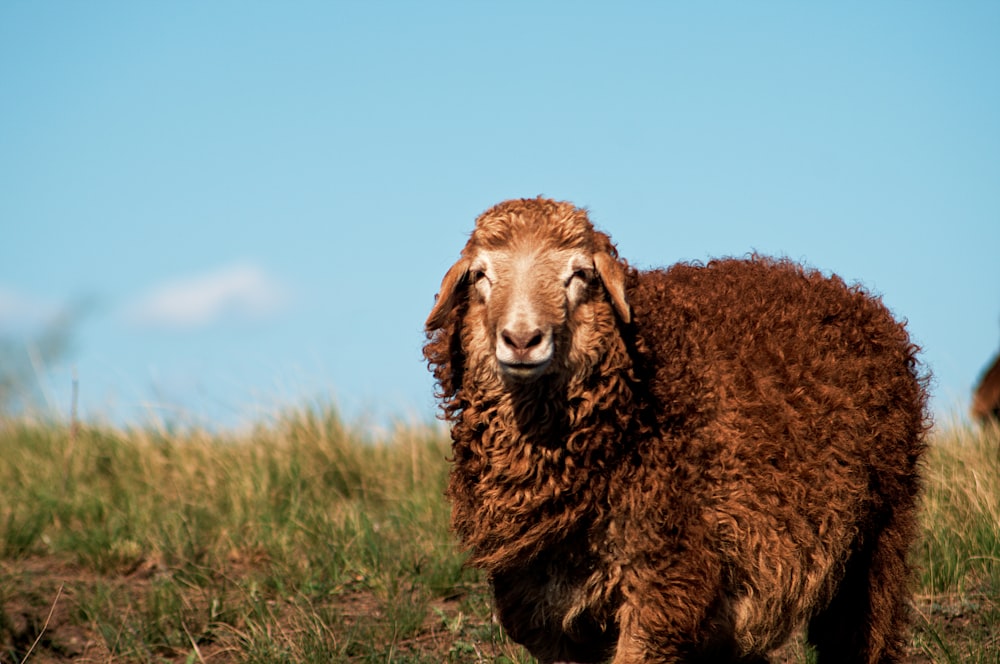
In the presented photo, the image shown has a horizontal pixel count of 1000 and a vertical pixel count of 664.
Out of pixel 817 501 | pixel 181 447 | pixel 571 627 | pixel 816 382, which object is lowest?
pixel 571 627

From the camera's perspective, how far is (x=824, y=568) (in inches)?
170

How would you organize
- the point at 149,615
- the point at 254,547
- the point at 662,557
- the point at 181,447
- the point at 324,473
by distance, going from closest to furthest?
the point at 662,557 < the point at 149,615 < the point at 254,547 < the point at 324,473 < the point at 181,447

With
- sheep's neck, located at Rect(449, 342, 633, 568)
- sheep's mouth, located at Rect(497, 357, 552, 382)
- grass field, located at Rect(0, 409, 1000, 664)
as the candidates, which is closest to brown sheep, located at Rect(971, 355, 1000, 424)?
grass field, located at Rect(0, 409, 1000, 664)

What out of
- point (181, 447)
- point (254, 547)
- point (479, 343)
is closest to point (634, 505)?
point (479, 343)

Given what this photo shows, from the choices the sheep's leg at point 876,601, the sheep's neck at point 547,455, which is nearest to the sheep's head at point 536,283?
the sheep's neck at point 547,455

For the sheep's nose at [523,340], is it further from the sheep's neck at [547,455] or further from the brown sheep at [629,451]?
the sheep's neck at [547,455]

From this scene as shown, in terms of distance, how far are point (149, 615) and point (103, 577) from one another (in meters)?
1.23

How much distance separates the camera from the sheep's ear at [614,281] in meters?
3.94

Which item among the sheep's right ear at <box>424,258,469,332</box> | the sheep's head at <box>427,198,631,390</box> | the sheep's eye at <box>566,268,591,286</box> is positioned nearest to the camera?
the sheep's head at <box>427,198,631,390</box>

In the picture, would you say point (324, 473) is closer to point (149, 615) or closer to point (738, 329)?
point (149, 615)

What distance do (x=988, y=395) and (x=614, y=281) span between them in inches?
307

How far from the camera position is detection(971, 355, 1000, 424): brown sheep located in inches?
408

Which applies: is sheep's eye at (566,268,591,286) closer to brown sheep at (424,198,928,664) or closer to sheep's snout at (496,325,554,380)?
brown sheep at (424,198,928,664)

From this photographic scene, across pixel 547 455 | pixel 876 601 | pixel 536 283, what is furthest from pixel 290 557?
pixel 536 283
